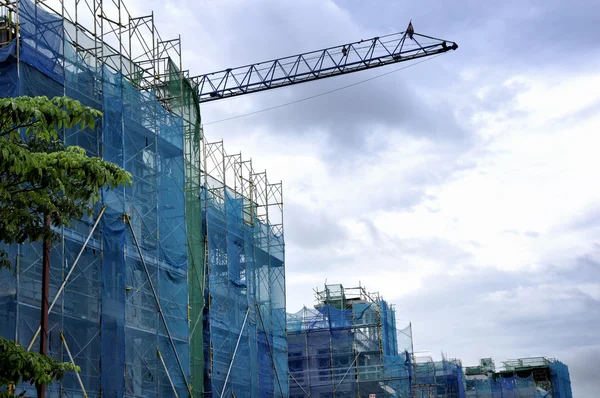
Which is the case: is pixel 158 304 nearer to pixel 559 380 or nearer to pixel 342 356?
pixel 342 356

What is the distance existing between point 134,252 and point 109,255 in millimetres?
1274

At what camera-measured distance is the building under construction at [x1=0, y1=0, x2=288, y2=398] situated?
24203mm

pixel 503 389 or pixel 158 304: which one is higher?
pixel 158 304

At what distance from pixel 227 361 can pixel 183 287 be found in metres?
5.80

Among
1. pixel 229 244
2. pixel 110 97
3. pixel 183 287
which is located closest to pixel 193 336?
pixel 183 287

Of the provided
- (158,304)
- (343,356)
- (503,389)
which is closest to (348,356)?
(343,356)

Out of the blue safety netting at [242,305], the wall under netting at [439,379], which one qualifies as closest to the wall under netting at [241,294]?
the blue safety netting at [242,305]

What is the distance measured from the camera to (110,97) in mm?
27844

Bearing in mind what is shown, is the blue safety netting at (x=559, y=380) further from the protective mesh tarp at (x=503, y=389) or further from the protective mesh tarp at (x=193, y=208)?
the protective mesh tarp at (x=193, y=208)

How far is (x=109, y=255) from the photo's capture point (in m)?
26.3

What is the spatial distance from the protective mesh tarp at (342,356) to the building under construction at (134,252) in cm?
1098

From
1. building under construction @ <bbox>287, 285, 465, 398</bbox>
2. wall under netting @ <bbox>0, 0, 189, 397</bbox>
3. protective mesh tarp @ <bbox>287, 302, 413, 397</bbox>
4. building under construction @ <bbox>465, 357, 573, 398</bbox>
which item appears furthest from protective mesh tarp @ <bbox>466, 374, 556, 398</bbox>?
wall under netting @ <bbox>0, 0, 189, 397</bbox>

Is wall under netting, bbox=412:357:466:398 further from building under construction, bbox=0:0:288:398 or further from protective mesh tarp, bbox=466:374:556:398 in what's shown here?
building under construction, bbox=0:0:288:398

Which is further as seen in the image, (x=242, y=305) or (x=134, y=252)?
(x=242, y=305)
